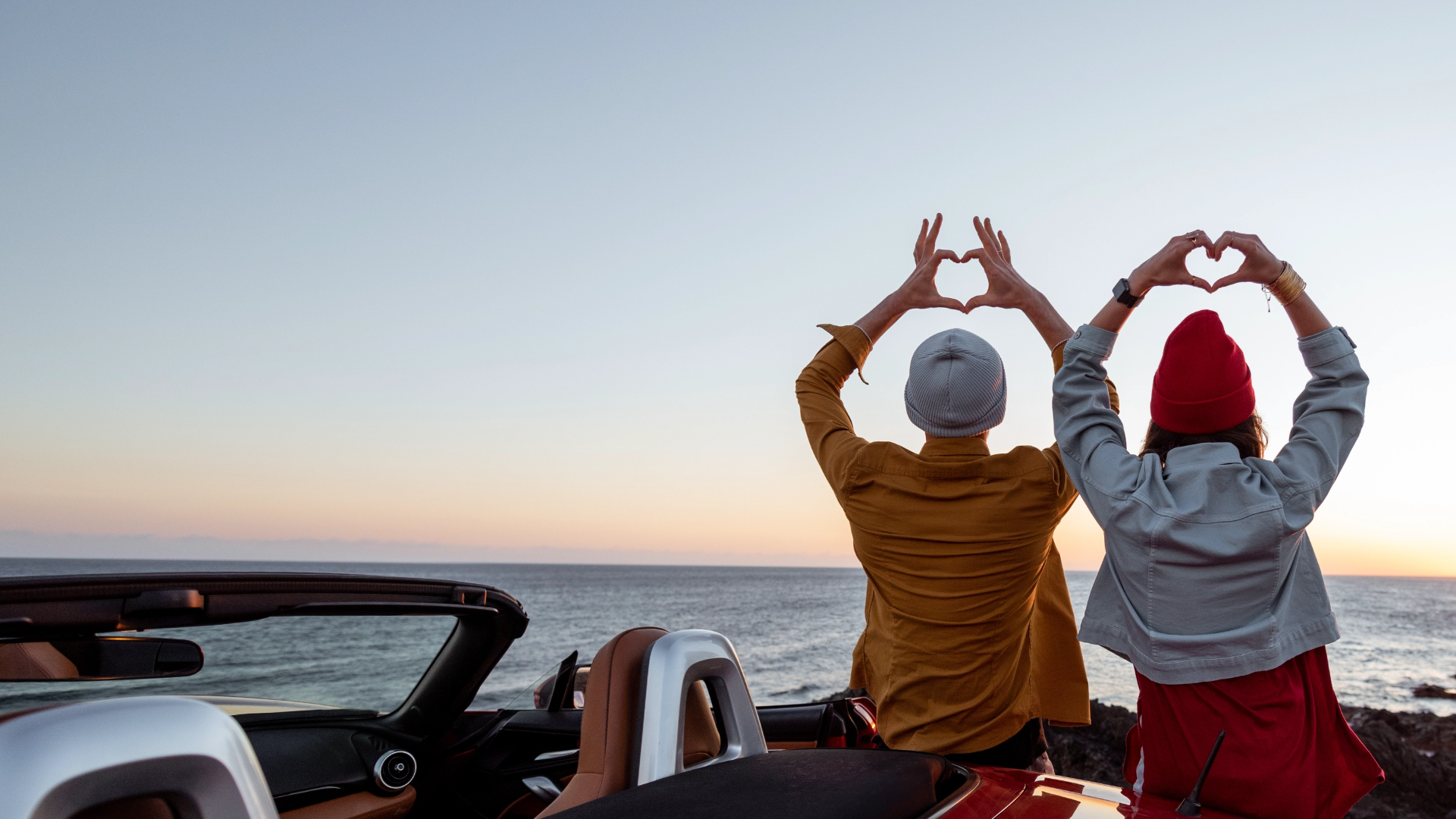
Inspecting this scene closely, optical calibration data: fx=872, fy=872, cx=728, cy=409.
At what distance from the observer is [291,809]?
3.08 m

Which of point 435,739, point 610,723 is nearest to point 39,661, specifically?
point 610,723

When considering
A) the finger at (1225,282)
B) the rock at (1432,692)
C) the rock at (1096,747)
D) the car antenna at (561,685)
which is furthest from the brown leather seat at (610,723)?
the rock at (1432,692)

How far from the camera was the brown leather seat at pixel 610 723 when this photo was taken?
1904 millimetres

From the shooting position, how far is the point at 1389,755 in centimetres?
891

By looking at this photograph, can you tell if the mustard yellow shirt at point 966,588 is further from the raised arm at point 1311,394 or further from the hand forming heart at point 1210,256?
the raised arm at point 1311,394

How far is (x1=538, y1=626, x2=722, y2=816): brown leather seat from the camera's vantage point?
6.25 feet

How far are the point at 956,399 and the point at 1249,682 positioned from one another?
95cm

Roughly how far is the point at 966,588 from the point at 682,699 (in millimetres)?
857

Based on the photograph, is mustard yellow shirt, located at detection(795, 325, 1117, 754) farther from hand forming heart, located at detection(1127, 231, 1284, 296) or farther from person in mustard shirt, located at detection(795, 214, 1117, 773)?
hand forming heart, located at detection(1127, 231, 1284, 296)

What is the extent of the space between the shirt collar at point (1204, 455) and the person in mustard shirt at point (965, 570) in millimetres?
464

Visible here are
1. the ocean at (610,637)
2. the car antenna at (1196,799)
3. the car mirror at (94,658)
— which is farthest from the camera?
the ocean at (610,637)

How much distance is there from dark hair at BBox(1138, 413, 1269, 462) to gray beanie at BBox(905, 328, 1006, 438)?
0.49 metres

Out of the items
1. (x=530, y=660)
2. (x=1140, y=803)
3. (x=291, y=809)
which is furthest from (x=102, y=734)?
(x=530, y=660)

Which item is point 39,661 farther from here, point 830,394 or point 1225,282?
point 1225,282
